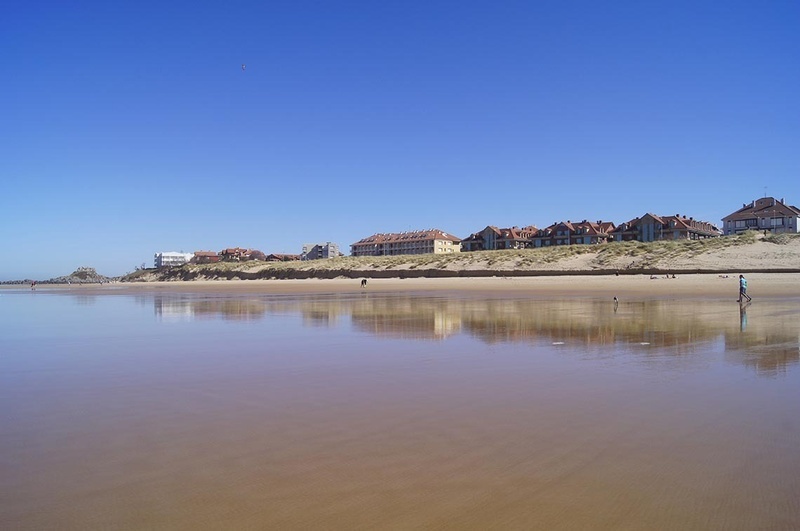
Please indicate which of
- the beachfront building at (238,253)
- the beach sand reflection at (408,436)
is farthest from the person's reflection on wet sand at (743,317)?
the beachfront building at (238,253)

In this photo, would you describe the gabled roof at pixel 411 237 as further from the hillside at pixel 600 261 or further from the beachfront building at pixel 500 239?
the hillside at pixel 600 261

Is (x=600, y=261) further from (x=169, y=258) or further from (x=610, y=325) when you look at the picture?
(x=169, y=258)

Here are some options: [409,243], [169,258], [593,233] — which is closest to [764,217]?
[593,233]

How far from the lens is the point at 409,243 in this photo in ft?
379

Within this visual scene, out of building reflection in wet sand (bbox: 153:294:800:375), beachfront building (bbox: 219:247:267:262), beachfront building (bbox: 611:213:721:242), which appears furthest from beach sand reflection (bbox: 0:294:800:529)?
beachfront building (bbox: 219:247:267:262)

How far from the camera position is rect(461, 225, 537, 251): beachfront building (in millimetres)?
97375

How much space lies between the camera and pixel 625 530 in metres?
3.33

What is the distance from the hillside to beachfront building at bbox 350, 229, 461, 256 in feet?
139

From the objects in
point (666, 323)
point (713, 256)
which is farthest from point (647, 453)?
point (713, 256)

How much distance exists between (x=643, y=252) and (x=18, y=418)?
4414cm

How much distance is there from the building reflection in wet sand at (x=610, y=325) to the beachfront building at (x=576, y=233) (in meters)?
73.1

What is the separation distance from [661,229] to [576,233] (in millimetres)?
13826

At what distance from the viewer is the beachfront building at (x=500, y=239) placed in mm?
97375

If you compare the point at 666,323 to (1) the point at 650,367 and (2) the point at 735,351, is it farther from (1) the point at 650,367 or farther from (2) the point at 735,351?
(1) the point at 650,367
